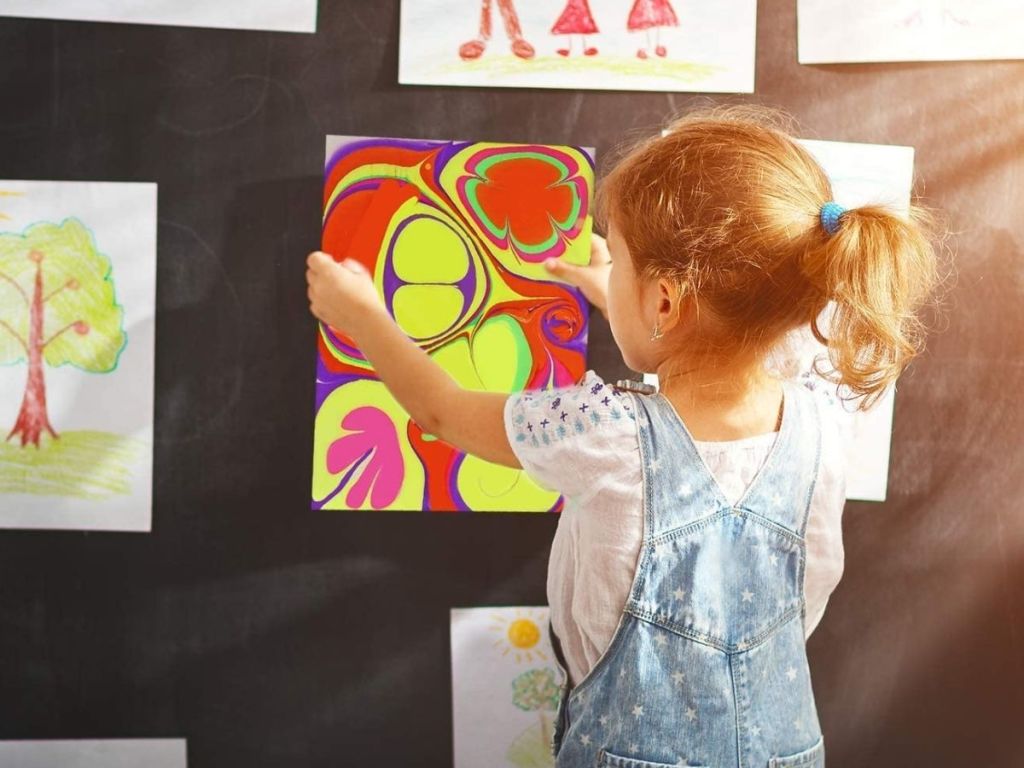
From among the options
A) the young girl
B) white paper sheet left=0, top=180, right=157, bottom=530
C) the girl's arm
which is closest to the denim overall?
the young girl

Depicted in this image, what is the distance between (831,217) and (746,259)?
7cm

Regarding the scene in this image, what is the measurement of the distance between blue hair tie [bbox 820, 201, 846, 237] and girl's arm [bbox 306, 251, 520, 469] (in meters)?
0.27

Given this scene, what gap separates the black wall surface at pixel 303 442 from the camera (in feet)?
2.85

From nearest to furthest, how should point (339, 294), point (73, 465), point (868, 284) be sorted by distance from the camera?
point (868, 284), point (339, 294), point (73, 465)

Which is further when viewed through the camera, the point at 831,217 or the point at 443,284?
the point at 443,284

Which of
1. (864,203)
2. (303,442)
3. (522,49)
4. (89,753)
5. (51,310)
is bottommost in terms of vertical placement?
A: (89,753)

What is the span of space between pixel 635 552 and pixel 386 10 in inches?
22.8

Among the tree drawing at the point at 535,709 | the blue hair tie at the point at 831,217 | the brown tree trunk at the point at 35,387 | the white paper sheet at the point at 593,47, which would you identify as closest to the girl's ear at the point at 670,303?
the blue hair tie at the point at 831,217

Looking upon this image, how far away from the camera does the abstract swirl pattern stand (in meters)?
0.88

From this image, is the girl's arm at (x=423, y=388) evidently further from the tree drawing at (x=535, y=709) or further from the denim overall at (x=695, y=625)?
the tree drawing at (x=535, y=709)

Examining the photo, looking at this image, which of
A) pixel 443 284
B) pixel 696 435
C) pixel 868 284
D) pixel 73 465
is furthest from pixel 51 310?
pixel 868 284

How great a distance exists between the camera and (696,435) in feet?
2.23

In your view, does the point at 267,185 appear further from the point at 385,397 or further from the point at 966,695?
the point at 966,695

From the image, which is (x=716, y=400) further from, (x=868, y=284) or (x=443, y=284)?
(x=443, y=284)
